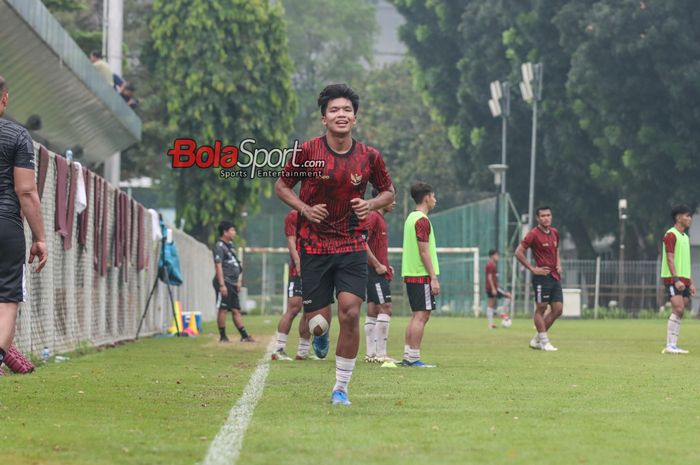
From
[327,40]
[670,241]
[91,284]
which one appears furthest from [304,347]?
[327,40]

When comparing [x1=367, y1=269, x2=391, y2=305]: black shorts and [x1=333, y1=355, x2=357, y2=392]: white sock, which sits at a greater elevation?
[x1=367, y1=269, x2=391, y2=305]: black shorts

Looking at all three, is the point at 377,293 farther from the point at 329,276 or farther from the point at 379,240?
the point at 329,276

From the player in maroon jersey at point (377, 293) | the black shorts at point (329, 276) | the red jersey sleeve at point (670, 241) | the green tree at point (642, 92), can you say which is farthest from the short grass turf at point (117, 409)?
the green tree at point (642, 92)

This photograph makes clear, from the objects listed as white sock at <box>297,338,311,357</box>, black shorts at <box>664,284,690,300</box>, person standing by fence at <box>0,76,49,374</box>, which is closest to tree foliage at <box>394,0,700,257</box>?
black shorts at <box>664,284,690,300</box>

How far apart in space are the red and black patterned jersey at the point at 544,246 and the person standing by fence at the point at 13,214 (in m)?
11.4

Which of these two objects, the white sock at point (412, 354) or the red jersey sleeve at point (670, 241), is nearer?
the white sock at point (412, 354)

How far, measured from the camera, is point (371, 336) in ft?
52.5

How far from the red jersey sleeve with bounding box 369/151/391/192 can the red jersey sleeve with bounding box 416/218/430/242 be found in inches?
203

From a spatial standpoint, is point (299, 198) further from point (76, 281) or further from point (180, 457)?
point (76, 281)

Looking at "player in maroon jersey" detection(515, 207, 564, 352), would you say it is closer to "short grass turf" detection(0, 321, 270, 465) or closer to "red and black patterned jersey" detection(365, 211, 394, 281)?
"red and black patterned jersey" detection(365, 211, 394, 281)

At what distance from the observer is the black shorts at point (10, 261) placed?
900 centimetres

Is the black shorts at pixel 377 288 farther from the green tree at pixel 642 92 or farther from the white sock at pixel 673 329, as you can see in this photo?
the green tree at pixel 642 92

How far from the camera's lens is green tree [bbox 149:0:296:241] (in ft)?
162

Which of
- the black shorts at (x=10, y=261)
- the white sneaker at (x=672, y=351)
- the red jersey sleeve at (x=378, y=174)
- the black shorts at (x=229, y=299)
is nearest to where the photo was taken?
the black shorts at (x=10, y=261)
